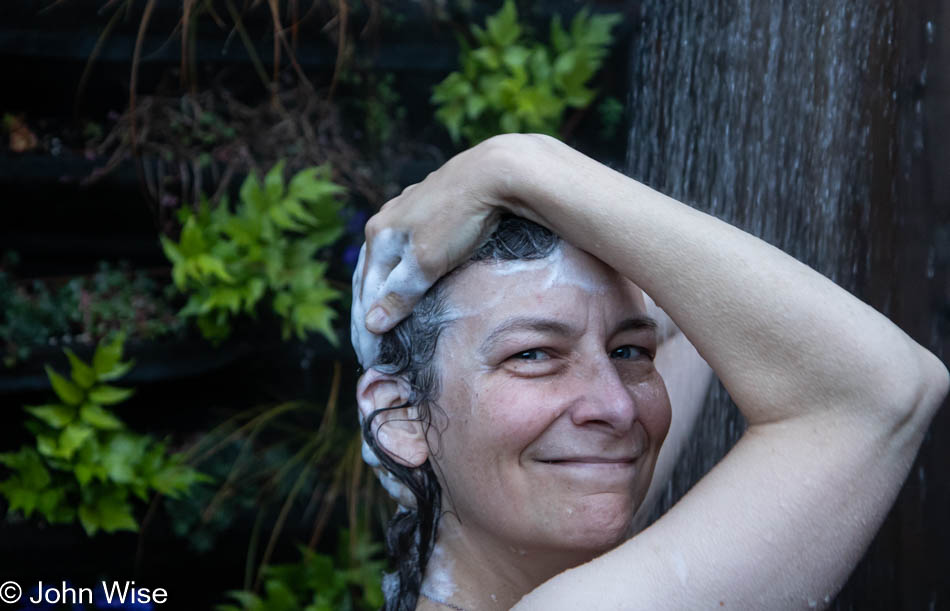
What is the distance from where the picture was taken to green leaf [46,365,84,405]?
109 inches

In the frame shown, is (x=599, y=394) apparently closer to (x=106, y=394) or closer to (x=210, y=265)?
(x=210, y=265)

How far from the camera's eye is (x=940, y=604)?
2.22m

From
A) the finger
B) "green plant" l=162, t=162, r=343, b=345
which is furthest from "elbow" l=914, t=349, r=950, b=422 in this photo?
"green plant" l=162, t=162, r=343, b=345

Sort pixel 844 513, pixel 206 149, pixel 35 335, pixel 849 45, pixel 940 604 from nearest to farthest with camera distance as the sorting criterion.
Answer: pixel 844 513 < pixel 940 604 < pixel 849 45 < pixel 35 335 < pixel 206 149

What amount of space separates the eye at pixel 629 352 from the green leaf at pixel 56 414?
1.91 m

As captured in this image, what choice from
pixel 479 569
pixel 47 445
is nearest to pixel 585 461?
pixel 479 569

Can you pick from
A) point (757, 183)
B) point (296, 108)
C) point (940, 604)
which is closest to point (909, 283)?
point (757, 183)

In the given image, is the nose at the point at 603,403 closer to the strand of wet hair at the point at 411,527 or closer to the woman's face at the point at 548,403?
the woman's face at the point at 548,403

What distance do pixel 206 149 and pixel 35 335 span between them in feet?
2.61

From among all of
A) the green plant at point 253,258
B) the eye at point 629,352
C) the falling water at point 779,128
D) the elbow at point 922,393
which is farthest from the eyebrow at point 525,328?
the green plant at point 253,258

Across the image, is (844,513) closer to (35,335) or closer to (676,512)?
(676,512)

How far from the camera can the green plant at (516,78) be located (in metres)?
3.12

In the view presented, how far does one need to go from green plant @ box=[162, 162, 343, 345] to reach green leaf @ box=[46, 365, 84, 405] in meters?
0.38

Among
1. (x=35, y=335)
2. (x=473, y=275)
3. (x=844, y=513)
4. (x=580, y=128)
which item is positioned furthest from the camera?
(x=580, y=128)
